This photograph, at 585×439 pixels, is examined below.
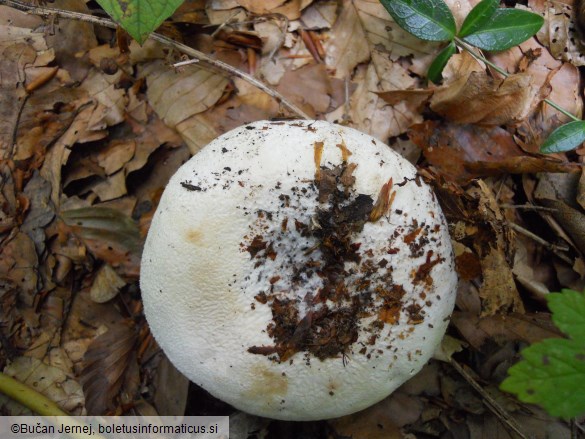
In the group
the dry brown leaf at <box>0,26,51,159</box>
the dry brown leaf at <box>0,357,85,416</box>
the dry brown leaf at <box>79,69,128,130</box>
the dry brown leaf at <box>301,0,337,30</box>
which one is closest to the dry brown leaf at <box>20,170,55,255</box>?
the dry brown leaf at <box>0,26,51,159</box>

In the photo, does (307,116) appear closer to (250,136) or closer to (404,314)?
(250,136)

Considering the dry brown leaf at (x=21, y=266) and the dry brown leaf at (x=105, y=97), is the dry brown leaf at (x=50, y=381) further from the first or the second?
the dry brown leaf at (x=105, y=97)

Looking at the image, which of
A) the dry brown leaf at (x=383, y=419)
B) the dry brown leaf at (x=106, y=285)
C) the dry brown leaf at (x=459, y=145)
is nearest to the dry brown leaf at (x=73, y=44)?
the dry brown leaf at (x=106, y=285)

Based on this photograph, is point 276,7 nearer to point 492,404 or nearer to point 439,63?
point 439,63

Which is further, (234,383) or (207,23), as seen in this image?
(207,23)

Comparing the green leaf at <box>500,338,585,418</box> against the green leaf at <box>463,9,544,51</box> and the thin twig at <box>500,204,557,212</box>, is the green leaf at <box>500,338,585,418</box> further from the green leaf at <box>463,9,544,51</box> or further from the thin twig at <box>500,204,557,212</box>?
the green leaf at <box>463,9,544,51</box>

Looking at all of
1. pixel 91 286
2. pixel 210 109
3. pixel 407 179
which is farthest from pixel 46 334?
pixel 407 179

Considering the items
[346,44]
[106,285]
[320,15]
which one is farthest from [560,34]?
[106,285]
